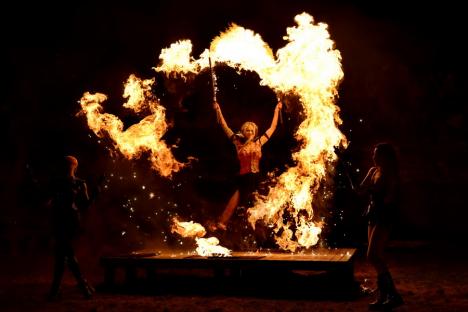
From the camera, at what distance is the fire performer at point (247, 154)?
33.3ft

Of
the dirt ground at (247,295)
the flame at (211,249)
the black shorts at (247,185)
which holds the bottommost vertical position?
the dirt ground at (247,295)

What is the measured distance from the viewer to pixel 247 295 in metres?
8.19

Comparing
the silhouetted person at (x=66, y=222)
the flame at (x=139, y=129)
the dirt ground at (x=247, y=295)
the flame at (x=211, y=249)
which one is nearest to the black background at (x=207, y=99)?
the flame at (x=139, y=129)

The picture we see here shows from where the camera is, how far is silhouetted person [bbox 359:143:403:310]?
6.92 metres

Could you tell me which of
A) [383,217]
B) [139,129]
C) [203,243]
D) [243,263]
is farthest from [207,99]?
[383,217]

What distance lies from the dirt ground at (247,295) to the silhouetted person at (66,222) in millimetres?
345

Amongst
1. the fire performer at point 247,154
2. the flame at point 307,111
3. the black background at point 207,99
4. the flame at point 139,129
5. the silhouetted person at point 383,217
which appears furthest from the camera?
the black background at point 207,99

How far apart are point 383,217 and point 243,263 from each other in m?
2.27

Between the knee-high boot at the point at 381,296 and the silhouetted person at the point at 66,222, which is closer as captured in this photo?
the knee-high boot at the point at 381,296

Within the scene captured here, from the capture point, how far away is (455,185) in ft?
46.8

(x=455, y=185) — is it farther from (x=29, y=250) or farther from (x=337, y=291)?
(x=29, y=250)

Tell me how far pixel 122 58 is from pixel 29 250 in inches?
222

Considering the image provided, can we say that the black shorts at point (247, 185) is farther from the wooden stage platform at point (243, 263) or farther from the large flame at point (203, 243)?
the wooden stage platform at point (243, 263)

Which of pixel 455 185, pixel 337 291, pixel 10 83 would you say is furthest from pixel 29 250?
pixel 455 185
